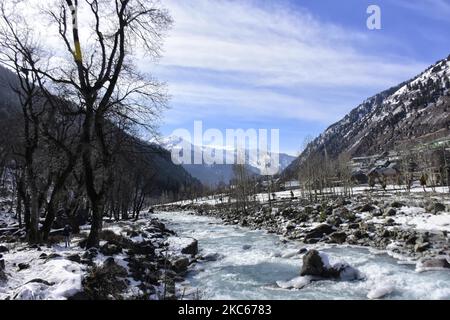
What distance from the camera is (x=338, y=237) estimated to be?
27531mm

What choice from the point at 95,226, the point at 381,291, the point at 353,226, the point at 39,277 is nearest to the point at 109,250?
the point at 95,226

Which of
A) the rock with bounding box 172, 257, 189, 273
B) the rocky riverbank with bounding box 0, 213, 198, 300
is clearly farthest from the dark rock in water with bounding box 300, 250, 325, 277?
the rock with bounding box 172, 257, 189, 273

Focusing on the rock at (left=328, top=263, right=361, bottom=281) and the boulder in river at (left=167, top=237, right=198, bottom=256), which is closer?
the rock at (left=328, top=263, right=361, bottom=281)

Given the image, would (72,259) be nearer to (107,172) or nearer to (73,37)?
(107,172)

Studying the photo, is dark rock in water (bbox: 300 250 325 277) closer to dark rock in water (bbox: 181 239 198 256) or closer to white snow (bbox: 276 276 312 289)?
white snow (bbox: 276 276 312 289)

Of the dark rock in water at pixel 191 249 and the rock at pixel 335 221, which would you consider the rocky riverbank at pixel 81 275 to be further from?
the rock at pixel 335 221

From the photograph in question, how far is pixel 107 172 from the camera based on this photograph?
741 inches

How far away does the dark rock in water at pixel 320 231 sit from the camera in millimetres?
29484

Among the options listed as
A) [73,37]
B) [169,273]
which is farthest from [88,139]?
[169,273]

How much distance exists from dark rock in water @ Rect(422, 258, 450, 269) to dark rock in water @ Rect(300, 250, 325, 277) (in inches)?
178

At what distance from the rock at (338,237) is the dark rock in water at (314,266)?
421 inches

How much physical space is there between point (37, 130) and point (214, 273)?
35.1 ft

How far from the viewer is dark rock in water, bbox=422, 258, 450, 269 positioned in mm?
17094
